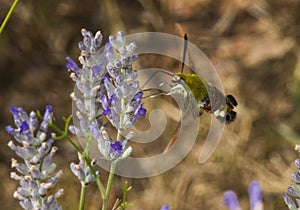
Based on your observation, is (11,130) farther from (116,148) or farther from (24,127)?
(116,148)

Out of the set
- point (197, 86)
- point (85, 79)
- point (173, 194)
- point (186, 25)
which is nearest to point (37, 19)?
point (186, 25)

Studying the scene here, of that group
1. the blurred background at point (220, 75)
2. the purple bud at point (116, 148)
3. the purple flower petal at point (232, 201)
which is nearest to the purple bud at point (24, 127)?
the purple bud at point (116, 148)

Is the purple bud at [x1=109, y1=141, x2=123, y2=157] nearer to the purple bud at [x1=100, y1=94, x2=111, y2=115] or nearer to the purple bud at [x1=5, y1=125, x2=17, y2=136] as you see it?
the purple bud at [x1=100, y1=94, x2=111, y2=115]

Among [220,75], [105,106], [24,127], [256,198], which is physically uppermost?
[220,75]

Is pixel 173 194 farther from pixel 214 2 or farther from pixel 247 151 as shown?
pixel 214 2

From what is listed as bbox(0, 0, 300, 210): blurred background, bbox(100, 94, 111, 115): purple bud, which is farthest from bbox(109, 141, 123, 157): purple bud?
bbox(0, 0, 300, 210): blurred background

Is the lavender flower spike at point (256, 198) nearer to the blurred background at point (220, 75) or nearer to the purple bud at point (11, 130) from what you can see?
the purple bud at point (11, 130)

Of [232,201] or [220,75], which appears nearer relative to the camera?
[232,201]

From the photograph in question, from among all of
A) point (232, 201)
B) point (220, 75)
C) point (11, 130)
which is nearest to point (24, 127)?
point (11, 130)
